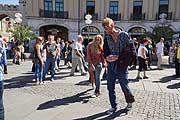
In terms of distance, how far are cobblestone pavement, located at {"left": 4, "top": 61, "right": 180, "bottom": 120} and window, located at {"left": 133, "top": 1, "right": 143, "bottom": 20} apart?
24.0 metres

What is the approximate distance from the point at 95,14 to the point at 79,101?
27216mm

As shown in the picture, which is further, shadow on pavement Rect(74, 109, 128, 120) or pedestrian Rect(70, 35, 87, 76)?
pedestrian Rect(70, 35, 87, 76)

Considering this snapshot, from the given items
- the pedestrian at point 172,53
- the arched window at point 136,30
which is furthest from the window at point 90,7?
the pedestrian at point 172,53

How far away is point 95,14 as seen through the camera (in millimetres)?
32844

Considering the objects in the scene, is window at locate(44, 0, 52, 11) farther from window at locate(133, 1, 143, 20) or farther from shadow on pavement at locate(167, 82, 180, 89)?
shadow on pavement at locate(167, 82, 180, 89)

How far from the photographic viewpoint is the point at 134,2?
32562 mm

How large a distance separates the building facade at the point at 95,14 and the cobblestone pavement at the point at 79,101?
23.4 meters

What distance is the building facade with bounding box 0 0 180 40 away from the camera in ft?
104

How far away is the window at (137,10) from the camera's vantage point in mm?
32406

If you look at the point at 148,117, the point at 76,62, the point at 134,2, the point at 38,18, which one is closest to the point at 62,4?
the point at 38,18

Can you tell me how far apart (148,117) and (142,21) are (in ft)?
91.9

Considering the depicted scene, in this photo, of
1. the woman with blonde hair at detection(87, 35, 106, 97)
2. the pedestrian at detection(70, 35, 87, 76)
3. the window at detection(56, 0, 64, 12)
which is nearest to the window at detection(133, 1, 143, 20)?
the window at detection(56, 0, 64, 12)

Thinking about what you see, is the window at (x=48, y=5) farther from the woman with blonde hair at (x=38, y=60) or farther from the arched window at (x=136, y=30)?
the woman with blonde hair at (x=38, y=60)

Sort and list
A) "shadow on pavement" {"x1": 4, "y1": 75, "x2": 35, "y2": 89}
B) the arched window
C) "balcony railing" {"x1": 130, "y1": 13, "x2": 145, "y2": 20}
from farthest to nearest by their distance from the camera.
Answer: the arched window < "balcony railing" {"x1": 130, "y1": 13, "x2": 145, "y2": 20} < "shadow on pavement" {"x1": 4, "y1": 75, "x2": 35, "y2": 89}
